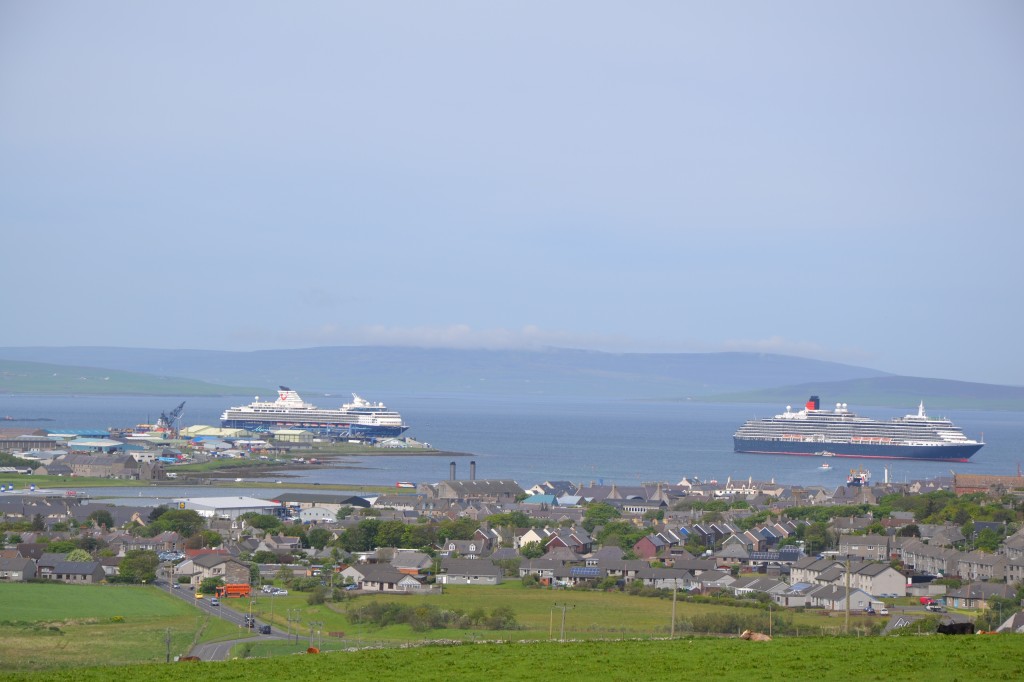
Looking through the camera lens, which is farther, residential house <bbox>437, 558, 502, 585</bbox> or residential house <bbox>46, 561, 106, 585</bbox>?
residential house <bbox>437, 558, 502, 585</bbox>

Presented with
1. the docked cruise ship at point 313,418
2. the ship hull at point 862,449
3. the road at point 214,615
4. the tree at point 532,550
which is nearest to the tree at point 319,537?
the tree at point 532,550

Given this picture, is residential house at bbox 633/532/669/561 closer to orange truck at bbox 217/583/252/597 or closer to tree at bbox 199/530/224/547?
orange truck at bbox 217/583/252/597

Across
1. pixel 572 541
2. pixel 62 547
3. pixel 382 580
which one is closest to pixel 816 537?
pixel 572 541

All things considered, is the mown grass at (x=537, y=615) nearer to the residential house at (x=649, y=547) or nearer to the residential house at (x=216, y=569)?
the residential house at (x=216, y=569)

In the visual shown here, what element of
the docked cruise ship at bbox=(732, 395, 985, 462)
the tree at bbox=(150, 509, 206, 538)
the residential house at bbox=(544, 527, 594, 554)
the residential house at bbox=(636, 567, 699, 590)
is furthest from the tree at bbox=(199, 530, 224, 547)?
the docked cruise ship at bbox=(732, 395, 985, 462)

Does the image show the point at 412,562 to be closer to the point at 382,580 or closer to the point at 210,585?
the point at 382,580

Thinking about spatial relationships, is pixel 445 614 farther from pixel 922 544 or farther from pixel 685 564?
pixel 922 544
